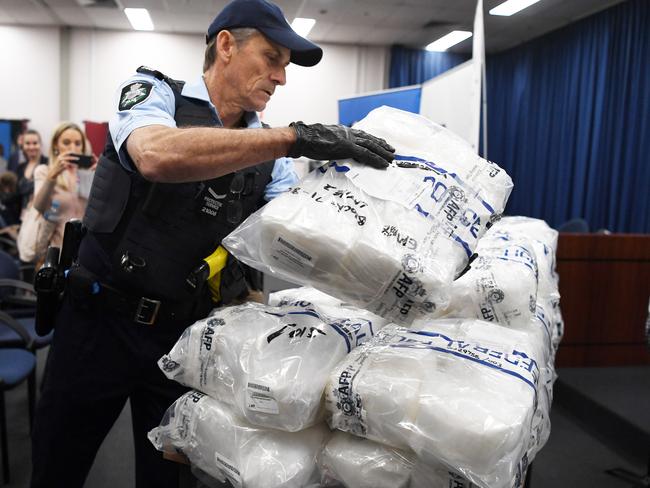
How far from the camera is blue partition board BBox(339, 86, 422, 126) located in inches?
160

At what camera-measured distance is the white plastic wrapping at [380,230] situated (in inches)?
32.0

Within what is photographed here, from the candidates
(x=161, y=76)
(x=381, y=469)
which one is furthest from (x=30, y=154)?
(x=381, y=469)

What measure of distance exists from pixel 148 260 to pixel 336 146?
508 mm

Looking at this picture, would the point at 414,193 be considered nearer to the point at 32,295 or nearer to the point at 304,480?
the point at 304,480

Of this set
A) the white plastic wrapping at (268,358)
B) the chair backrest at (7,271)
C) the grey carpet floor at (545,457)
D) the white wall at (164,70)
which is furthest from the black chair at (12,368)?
the white wall at (164,70)

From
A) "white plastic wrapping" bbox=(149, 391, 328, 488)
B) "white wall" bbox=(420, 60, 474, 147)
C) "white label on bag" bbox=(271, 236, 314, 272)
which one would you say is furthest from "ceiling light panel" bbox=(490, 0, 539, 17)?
"white plastic wrapping" bbox=(149, 391, 328, 488)

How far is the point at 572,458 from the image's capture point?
2496mm

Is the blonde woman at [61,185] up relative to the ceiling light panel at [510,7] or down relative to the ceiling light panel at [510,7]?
down

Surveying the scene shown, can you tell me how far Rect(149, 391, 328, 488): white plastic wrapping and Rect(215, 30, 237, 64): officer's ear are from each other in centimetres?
72

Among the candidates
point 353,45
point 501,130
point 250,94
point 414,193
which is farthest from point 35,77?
point 414,193

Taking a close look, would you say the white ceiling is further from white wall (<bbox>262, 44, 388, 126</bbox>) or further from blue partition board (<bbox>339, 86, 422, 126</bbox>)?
blue partition board (<bbox>339, 86, 422, 126</bbox>)

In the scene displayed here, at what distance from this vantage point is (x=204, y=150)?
90 centimetres

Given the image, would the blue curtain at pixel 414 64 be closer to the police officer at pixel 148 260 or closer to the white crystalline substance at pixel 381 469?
the police officer at pixel 148 260

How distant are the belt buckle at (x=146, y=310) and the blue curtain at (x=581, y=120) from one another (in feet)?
17.3
